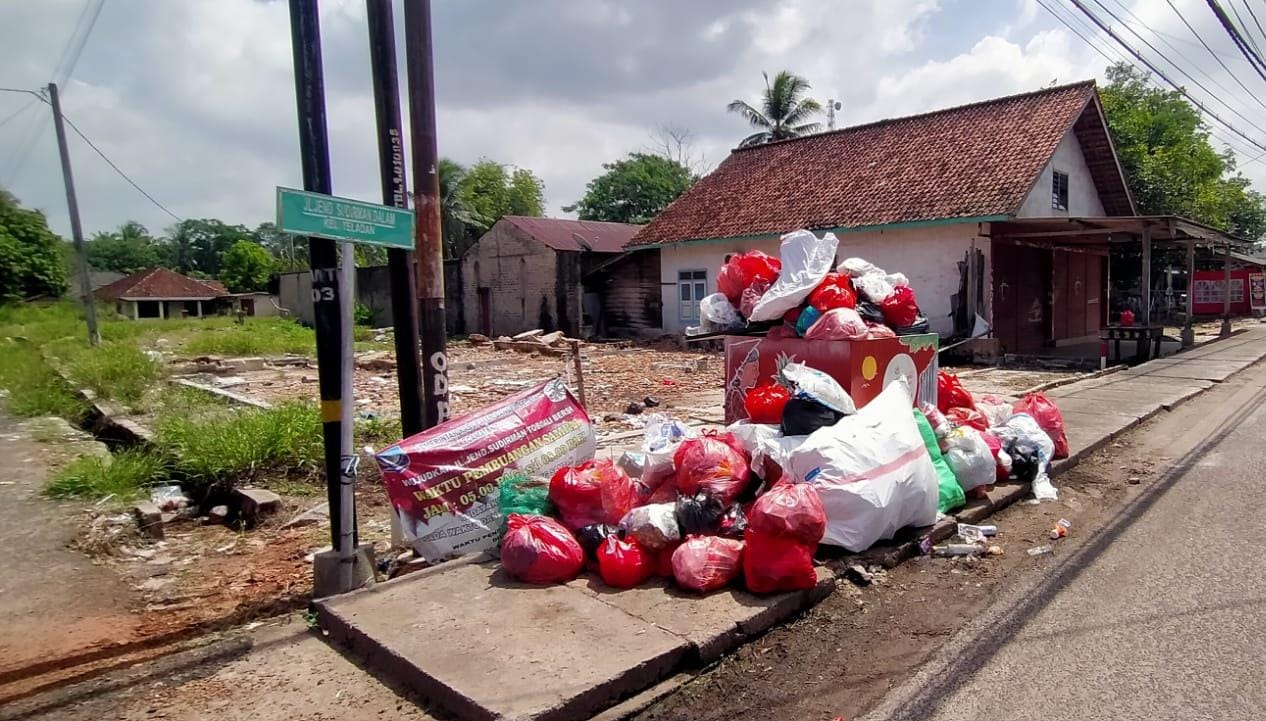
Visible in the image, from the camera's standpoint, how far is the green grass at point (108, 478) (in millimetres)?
6535

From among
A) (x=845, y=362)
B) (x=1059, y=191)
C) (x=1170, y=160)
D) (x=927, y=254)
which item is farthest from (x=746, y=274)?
(x=1170, y=160)

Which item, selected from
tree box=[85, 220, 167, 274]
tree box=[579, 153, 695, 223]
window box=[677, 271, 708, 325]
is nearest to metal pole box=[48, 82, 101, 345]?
window box=[677, 271, 708, 325]

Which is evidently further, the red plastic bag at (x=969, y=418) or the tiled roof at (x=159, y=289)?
the tiled roof at (x=159, y=289)

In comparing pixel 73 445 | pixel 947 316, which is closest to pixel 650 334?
pixel 947 316

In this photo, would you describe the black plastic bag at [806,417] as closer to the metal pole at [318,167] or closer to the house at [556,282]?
the metal pole at [318,167]

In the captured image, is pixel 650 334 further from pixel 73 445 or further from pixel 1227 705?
pixel 1227 705

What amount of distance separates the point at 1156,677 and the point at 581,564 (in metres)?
2.65

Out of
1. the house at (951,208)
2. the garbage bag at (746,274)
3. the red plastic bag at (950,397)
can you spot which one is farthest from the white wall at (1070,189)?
the garbage bag at (746,274)

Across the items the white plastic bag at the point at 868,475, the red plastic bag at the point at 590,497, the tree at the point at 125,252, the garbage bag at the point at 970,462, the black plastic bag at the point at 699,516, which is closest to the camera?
the black plastic bag at the point at 699,516

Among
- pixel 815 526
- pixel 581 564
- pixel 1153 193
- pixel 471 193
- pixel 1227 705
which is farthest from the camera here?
pixel 471 193

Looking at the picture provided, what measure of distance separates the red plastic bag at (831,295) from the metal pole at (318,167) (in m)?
3.61

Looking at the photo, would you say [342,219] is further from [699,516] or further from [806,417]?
[806,417]

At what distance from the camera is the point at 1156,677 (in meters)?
3.23

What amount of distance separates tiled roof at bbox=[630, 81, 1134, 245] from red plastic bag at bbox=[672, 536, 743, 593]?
13690 mm
